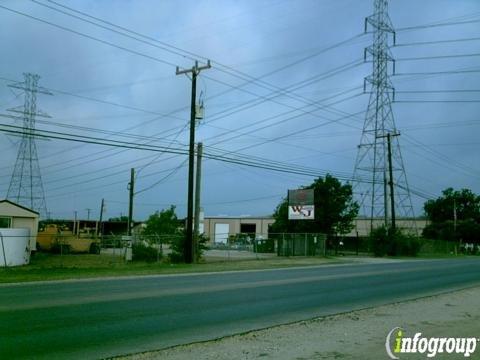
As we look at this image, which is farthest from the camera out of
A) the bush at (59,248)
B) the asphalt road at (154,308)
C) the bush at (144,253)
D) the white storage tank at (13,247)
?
the bush at (59,248)

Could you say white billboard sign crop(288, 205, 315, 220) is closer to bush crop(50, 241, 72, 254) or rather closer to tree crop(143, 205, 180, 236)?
bush crop(50, 241, 72, 254)

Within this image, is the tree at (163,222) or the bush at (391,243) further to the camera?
the tree at (163,222)

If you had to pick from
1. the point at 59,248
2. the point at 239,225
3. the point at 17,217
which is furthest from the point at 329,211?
the point at 239,225

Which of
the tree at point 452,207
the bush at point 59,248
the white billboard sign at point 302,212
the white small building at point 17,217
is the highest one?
the tree at point 452,207

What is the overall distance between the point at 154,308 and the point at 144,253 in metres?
24.9

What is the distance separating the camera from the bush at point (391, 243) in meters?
59.6

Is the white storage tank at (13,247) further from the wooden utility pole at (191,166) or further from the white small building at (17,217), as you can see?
the wooden utility pole at (191,166)

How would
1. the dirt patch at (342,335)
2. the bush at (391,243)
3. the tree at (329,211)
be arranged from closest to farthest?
the dirt patch at (342,335)
the bush at (391,243)
the tree at (329,211)

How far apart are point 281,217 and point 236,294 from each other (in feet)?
171

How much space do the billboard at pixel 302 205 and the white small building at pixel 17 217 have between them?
2456cm

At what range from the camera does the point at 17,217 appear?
4366cm

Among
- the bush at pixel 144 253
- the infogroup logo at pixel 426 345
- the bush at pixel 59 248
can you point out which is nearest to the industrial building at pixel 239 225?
the bush at pixel 59 248

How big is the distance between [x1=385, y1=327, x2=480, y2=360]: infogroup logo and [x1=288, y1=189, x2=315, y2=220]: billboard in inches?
1822

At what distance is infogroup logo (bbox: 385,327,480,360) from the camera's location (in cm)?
885
